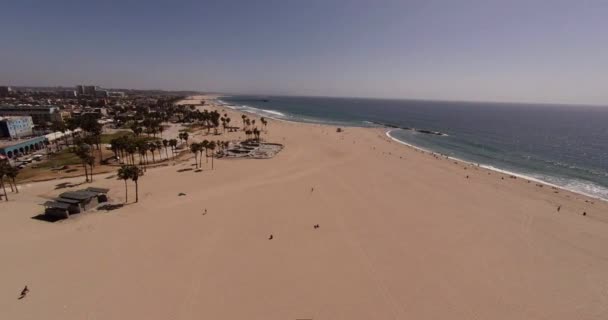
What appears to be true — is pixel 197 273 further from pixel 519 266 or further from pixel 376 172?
pixel 376 172

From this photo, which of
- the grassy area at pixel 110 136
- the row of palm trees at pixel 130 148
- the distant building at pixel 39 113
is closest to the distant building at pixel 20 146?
the grassy area at pixel 110 136

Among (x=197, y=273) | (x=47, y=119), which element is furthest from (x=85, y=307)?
(x=47, y=119)

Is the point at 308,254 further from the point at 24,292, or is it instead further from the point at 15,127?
the point at 15,127

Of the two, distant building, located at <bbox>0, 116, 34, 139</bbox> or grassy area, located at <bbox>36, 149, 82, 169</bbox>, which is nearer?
grassy area, located at <bbox>36, 149, 82, 169</bbox>

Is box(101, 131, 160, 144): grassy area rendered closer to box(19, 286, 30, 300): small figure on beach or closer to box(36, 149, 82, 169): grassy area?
box(36, 149, 82, 169): grassy area

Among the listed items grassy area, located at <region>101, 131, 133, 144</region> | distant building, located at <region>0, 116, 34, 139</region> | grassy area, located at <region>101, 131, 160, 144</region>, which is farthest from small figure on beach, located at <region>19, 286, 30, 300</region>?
distant building, located at <region>0, 116, 34, 139</region>
